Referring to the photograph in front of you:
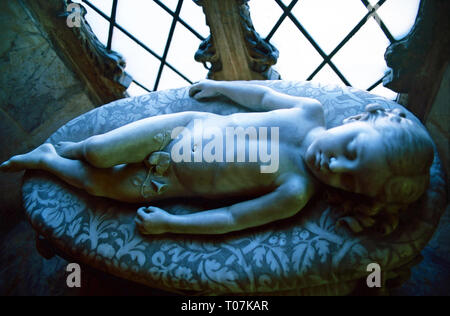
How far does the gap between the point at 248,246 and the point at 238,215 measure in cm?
13

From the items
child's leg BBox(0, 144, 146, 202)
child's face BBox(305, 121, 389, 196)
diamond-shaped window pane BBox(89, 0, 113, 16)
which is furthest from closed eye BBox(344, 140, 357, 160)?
diamond-shaped window pane BBox(89, 0, 113, 16)

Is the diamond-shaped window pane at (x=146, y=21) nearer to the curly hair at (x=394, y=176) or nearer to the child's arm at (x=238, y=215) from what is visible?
the child's arm at (x=238, y=215)

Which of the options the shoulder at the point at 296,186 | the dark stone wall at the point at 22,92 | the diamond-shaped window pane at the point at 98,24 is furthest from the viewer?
the diamond-shaped window pane at the point at 98,24

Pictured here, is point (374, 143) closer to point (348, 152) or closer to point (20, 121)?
point (348, 152)

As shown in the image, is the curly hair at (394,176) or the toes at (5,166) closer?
the curly hair at (394,176)

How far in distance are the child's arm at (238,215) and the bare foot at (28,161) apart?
0.65m

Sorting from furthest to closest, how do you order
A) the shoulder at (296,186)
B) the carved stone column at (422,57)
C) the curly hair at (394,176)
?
the carved stone column at (422,57) → the shoulder at (296,186) → the curly hair at (394,176)

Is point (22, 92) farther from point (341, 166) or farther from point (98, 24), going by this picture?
point (341, 166)

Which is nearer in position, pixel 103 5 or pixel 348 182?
pixel 348 182

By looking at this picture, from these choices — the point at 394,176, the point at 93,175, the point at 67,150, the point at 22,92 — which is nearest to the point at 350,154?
the point at 394,176

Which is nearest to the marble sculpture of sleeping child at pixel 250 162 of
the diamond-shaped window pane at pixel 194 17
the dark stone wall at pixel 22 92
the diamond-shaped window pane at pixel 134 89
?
the dark stone wall at pixel 22 92

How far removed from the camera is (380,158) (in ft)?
3.49

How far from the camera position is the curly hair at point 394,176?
106 cm

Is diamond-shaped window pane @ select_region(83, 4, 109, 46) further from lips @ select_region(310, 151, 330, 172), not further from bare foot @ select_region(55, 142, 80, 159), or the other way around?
lips @ select_region(310, 151, 330, 172)
